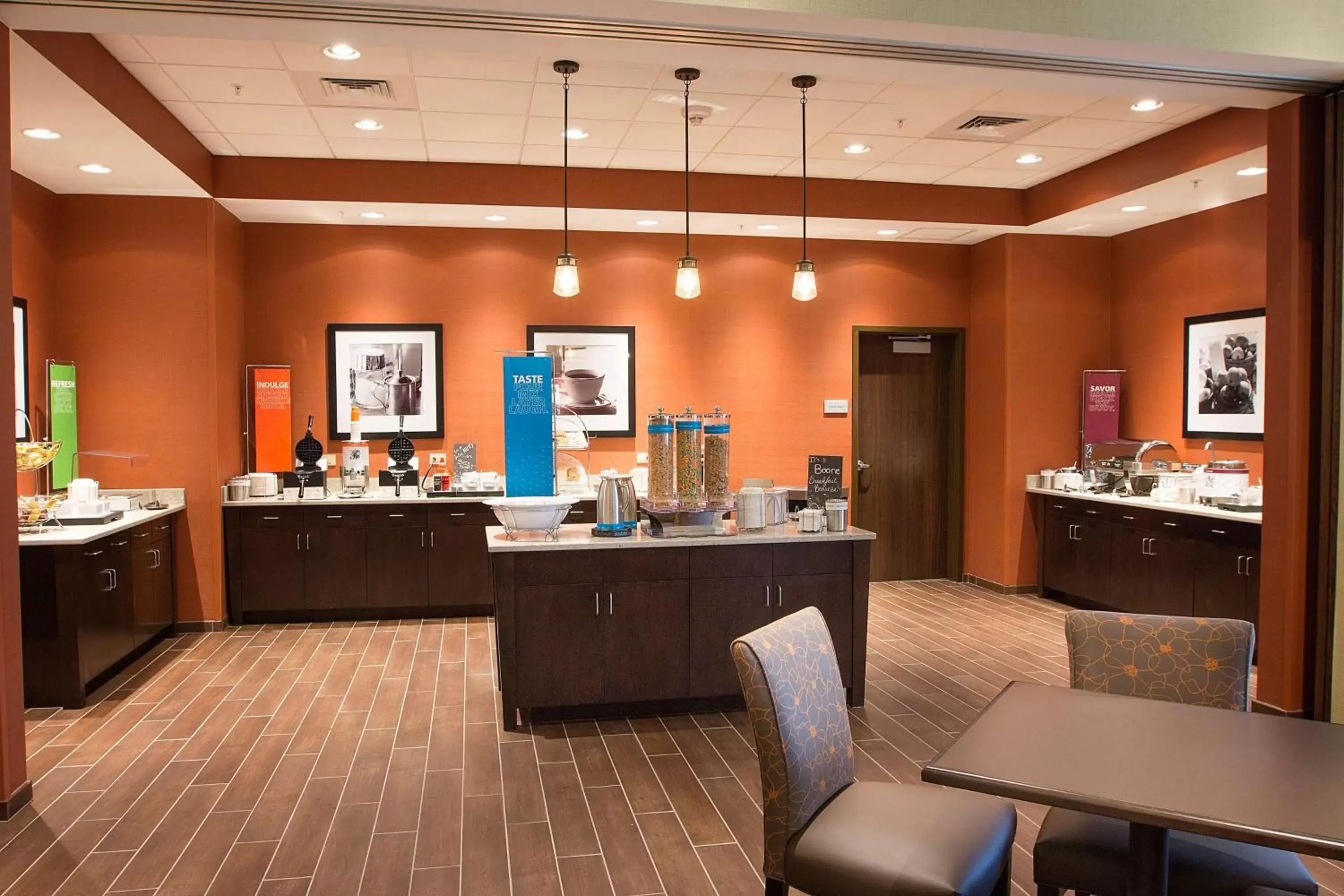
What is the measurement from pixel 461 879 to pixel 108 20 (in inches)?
129

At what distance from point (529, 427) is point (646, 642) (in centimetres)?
127

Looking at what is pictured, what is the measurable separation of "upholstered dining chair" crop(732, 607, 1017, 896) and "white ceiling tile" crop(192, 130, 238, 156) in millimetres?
5124

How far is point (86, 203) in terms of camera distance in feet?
20.0

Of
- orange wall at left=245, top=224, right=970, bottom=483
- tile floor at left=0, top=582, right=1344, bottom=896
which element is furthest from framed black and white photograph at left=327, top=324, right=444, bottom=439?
tile floor at left=0, top=582, right=1344, bottom=896

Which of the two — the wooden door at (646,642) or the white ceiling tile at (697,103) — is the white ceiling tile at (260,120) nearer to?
the white ceiling tile at (697,103)

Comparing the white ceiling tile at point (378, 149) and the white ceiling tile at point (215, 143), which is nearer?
the white ceiling tile at point (215, 143)

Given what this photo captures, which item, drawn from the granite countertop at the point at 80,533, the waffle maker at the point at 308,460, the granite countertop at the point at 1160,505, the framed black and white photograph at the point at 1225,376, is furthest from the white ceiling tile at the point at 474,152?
the framed black and white photograph at the point at 1225,376

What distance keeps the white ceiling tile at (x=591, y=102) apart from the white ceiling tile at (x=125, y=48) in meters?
1.88

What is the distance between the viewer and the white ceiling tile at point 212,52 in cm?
432

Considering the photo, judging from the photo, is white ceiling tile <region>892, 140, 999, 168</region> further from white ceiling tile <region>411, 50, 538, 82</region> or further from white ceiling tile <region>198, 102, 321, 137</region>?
white ceiling tile <region>198, 102, 321, 137</region>

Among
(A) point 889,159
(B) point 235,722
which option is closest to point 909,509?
(A) point 889,159

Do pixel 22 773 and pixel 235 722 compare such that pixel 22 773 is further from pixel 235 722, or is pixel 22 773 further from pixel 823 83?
pixel 823 83

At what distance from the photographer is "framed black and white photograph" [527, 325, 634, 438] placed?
7.54m

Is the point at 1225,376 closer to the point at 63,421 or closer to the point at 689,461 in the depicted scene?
the point at 689,461
